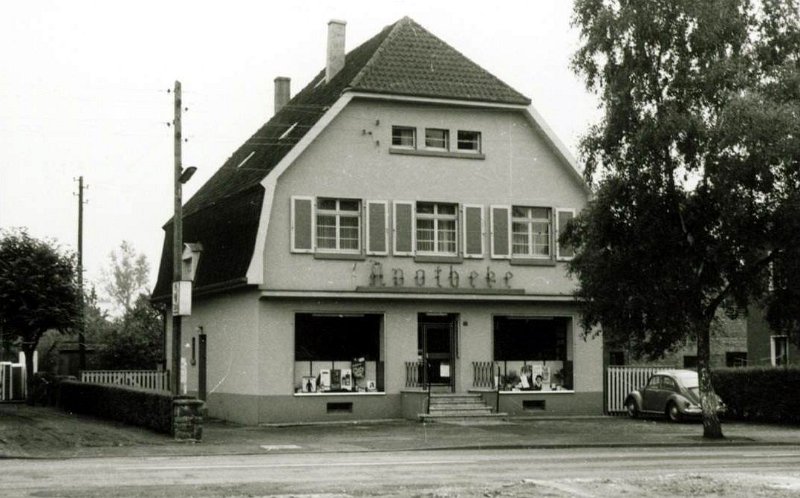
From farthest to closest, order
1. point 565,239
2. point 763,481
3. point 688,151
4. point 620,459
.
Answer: point 565,239
point 688,151
point 620,459
point 763,481

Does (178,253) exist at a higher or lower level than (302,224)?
lower

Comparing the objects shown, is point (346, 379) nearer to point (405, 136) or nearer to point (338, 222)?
point (338, 222)

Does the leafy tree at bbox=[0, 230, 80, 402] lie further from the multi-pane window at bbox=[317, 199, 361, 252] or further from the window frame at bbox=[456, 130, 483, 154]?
the window frame at bbox=[456, 130, 483, 154]

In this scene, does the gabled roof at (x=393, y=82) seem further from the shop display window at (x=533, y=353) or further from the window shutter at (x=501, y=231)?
the shop display window at (x=533, y=353)

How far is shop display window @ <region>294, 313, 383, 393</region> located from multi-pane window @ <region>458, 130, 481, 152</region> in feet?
17.1

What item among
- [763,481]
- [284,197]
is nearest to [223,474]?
[763,481]

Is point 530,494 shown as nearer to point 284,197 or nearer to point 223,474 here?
point 223,474

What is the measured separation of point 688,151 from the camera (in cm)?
2497

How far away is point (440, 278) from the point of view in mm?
32531

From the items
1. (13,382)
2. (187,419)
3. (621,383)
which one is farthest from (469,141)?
(13,382)

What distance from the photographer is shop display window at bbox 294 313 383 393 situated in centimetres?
3158

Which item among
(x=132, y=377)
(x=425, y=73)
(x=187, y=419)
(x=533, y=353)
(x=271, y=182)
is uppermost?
(x=425, y=73)

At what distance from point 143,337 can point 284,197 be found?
642 inches

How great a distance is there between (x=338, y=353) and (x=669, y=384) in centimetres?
925
